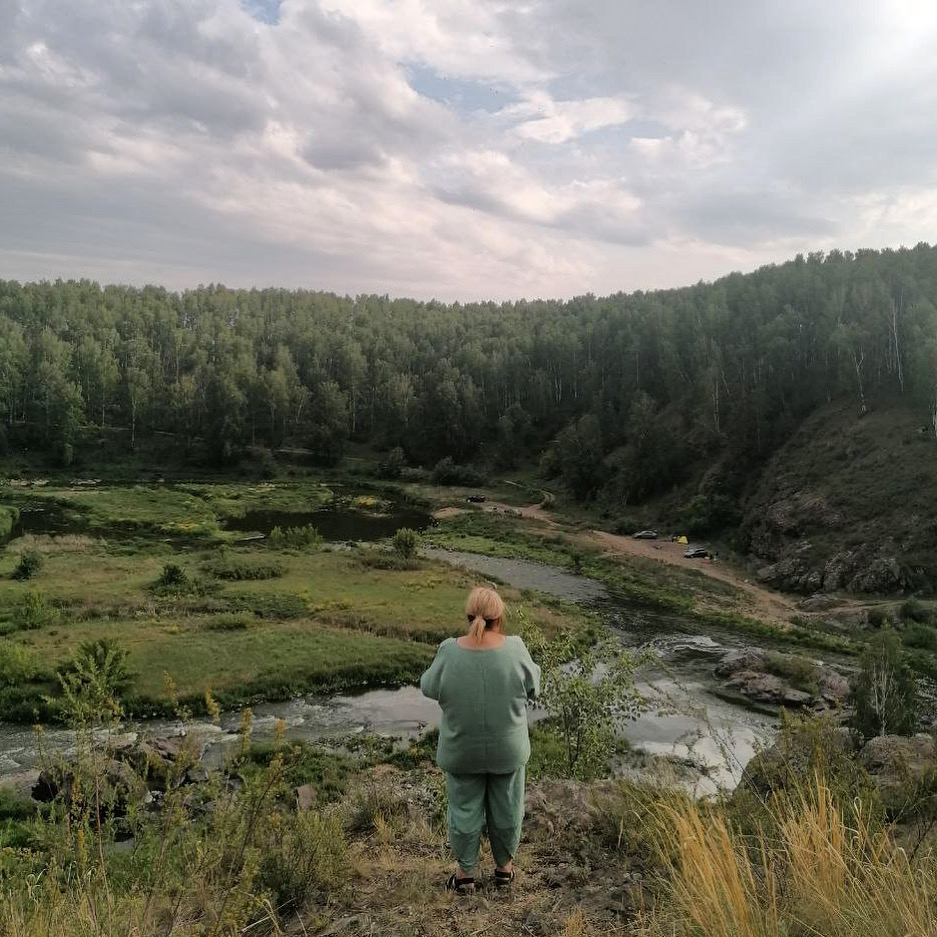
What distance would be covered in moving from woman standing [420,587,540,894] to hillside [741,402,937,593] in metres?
49.7

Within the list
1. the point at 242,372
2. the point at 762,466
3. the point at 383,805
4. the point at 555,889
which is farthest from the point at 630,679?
the point at 242,372

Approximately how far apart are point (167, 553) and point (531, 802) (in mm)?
45682

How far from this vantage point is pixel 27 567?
126 ft

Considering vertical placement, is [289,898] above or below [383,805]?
above

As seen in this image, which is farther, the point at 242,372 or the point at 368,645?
the point at 242,372

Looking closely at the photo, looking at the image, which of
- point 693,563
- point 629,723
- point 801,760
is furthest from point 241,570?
point 801,760

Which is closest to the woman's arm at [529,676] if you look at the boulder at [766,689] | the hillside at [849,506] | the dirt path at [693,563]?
the boulder at [766,689]

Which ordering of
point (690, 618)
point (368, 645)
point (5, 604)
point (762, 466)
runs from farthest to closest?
1. point (762, 466)
2. point (690, 618)
3. point (5, 604)
4. point (368, 645)

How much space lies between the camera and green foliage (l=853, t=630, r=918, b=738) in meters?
20.0

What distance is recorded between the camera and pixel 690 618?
134 ft

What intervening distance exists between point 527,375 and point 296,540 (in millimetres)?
74306

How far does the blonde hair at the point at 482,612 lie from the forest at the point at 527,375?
208ft

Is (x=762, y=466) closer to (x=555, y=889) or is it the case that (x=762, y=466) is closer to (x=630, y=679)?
(x=630, y=679)

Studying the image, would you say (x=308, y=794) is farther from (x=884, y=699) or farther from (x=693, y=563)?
(x=693, y=563)
